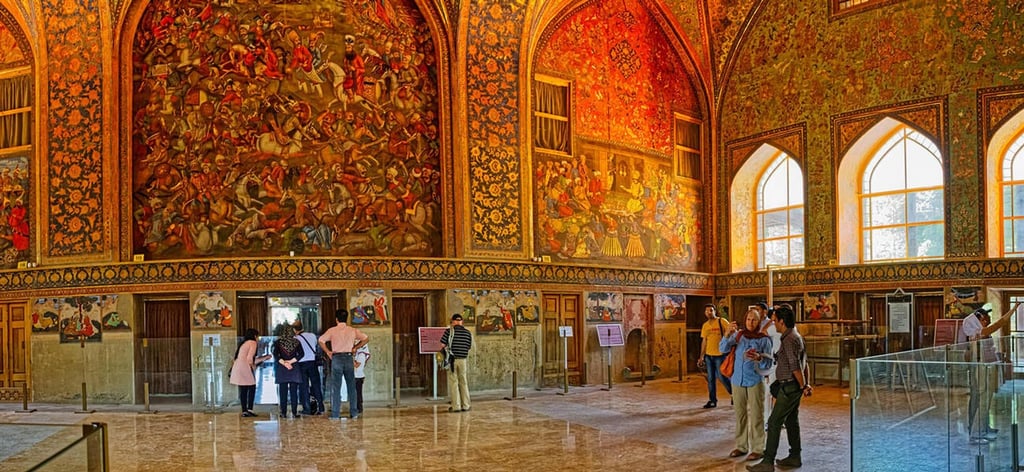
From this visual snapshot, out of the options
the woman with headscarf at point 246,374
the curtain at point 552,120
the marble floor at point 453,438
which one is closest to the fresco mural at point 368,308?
the marble floor at point 453,438

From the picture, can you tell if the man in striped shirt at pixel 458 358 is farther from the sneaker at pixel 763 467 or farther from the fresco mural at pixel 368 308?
the sneaker at pixel 763 467

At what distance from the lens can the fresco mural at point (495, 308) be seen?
17.3 meters

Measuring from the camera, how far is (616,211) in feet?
65.9

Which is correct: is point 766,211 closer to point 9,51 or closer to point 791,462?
point 791,462

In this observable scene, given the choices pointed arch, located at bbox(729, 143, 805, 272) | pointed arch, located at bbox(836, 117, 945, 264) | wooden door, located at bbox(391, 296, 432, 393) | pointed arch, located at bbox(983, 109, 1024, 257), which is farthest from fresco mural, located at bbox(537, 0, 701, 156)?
pointed arch, located at bbox(983, 109, 1024, 257)

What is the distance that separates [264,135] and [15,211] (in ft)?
17.0

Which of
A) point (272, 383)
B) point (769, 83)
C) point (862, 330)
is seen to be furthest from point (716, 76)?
point (272, 383)

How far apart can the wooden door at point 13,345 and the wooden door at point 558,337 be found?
10016 millimetres

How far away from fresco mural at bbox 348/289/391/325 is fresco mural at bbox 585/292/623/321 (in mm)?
4759

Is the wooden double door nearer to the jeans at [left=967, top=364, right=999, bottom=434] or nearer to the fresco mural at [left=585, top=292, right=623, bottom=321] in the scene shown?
the fresco mural at [left=585, top=292, right=623, bottom=321]

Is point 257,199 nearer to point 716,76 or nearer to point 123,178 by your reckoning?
point 123,178

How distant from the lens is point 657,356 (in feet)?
67.5

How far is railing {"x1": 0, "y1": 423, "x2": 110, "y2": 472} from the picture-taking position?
16.4 ft

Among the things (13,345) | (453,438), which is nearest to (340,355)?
(453,438)
